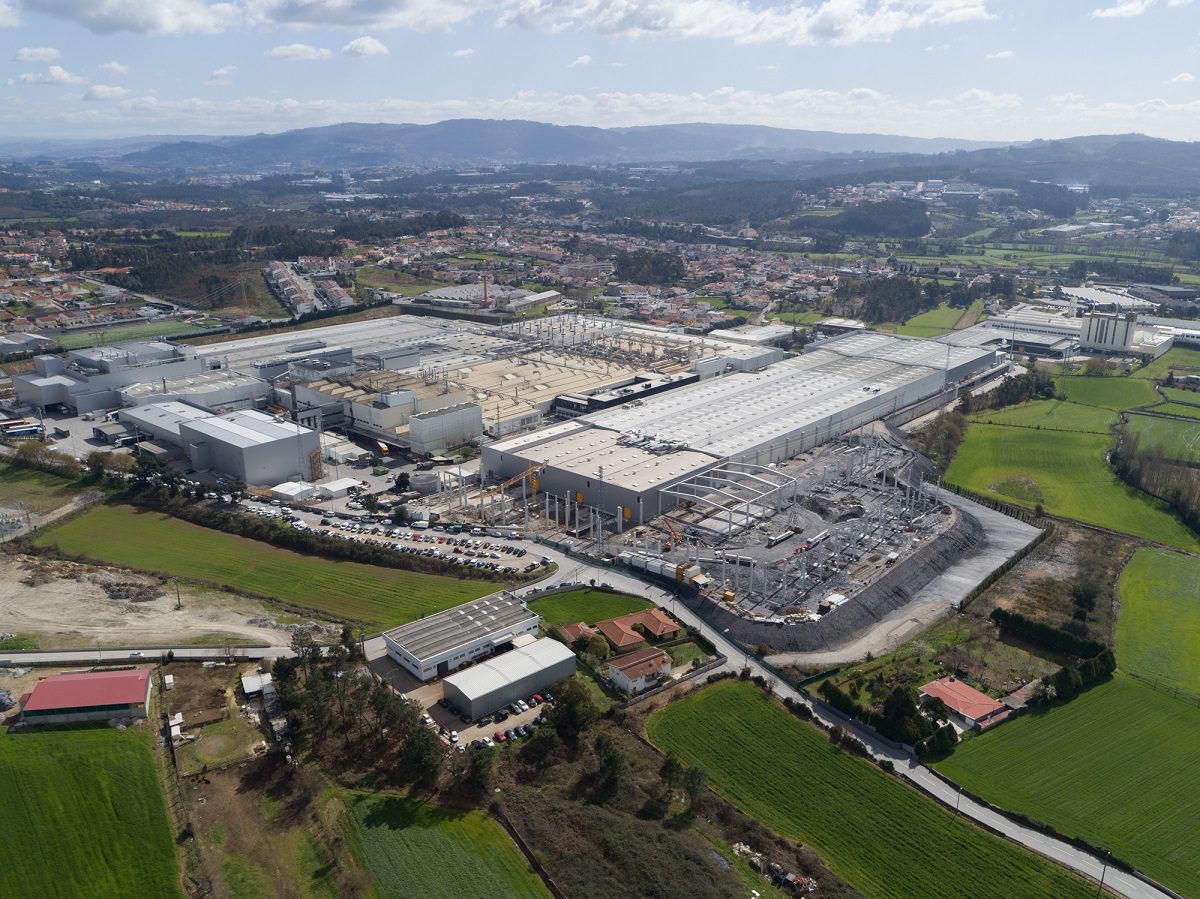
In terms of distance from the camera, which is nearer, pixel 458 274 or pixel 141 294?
pixel 141 294

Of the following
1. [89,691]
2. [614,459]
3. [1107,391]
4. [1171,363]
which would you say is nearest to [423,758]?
[89,691]

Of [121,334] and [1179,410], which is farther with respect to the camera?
[121,334]

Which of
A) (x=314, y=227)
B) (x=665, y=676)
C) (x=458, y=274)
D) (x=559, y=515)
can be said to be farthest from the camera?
(x=314, y=227)

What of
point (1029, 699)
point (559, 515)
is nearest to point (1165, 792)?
point (1029, 699)

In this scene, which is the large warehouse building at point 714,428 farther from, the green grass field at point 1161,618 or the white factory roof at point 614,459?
the green grass field at point 1161,618

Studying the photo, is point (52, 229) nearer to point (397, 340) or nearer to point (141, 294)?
point (141, 294)

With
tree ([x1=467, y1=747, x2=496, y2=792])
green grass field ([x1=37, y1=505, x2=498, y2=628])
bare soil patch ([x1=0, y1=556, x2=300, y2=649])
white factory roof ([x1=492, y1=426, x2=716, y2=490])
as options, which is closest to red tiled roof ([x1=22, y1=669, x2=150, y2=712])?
bare soil patch ([x1=0, y1=556, x2=300, y2=649])

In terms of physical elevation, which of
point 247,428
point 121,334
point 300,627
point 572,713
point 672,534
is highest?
point 121,334

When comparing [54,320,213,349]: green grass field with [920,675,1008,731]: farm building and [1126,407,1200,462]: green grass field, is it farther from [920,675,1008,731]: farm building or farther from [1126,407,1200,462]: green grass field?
[1126,407,1200,462]: green grass field

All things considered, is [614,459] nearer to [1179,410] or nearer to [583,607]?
[583,607]
